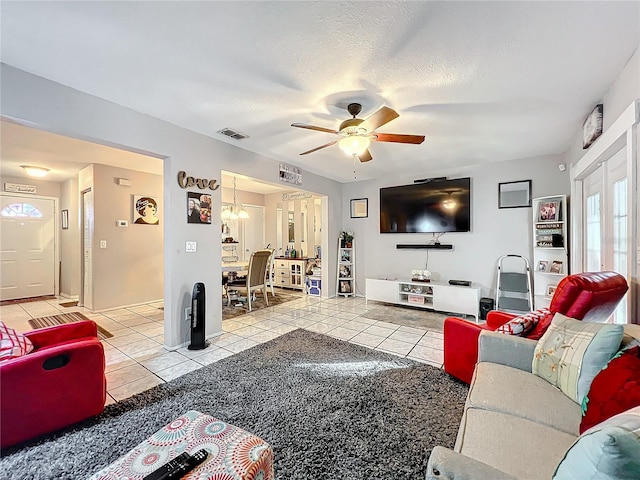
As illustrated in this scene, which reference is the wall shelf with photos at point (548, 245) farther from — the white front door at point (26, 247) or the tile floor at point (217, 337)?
the white front door at point (26, 247)

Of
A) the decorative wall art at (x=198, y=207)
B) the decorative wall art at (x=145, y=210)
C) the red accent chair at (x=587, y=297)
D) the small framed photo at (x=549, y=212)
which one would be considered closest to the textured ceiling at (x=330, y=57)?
the decorative wall art at (x=198, y=207)

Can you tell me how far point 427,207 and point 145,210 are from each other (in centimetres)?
523

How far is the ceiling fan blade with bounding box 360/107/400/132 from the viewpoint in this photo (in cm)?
218

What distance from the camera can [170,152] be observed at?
2951mm

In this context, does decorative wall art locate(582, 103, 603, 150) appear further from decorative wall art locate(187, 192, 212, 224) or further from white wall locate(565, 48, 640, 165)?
decorative wall art locate(187, 192, 212, 224)

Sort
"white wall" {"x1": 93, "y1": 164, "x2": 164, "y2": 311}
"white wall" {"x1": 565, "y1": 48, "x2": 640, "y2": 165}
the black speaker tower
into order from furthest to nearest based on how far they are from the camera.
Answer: "white wall" {"x1": 93, "y1": 164, "x2": 164, "y2": 311}, the black speaker tower, "white wall" {"x1": 565, "y1": 48, "x2": 640, "y2": 165}

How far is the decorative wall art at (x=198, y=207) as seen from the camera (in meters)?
3.14

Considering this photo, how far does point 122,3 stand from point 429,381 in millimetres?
3280

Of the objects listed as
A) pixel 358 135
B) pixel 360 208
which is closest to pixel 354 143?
pixel 358 135

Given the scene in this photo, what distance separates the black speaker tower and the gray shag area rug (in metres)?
0.50

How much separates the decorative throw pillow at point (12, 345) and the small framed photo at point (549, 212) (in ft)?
18.2

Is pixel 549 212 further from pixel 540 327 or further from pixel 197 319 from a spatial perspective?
pixel 197 319

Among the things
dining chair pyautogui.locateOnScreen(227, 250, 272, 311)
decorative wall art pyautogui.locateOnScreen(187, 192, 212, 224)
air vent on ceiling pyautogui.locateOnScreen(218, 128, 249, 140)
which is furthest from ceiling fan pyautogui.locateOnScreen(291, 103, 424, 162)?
dining chair pyautogui.locateOnScreen(227, 250, 272, 311)

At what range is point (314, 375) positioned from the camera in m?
2.41
